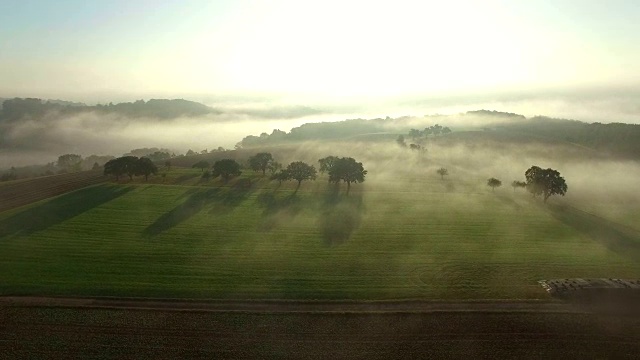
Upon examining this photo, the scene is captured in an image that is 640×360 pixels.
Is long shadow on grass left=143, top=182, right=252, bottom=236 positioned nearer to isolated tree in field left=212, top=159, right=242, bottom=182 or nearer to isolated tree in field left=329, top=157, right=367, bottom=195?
isolated tree in field left=212, top=159, right=242, bottom=182

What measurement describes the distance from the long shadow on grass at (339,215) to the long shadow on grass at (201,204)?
2460 centimetres

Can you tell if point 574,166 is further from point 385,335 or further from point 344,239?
point 385,335

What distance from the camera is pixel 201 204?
11262 centimetres

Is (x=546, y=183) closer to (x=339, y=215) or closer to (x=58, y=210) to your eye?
(x=339, y=215)

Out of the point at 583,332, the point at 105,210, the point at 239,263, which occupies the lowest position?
the point at 583,332

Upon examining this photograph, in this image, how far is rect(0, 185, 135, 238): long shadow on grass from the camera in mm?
90188

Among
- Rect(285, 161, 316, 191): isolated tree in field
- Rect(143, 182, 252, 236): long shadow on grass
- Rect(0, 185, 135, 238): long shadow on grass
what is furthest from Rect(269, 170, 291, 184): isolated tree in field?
Rect(0, 185, 135, 238): long shadow on grass

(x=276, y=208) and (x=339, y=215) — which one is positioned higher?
(x=276, y=208)

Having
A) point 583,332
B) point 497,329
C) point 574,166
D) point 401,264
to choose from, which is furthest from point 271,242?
point 574,166

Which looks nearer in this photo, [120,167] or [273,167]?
[120,167]

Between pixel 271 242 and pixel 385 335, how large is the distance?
129 ft

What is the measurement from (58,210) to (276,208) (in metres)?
53.1

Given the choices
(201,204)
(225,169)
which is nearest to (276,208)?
(201,204)

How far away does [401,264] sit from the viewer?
73.4 metres
